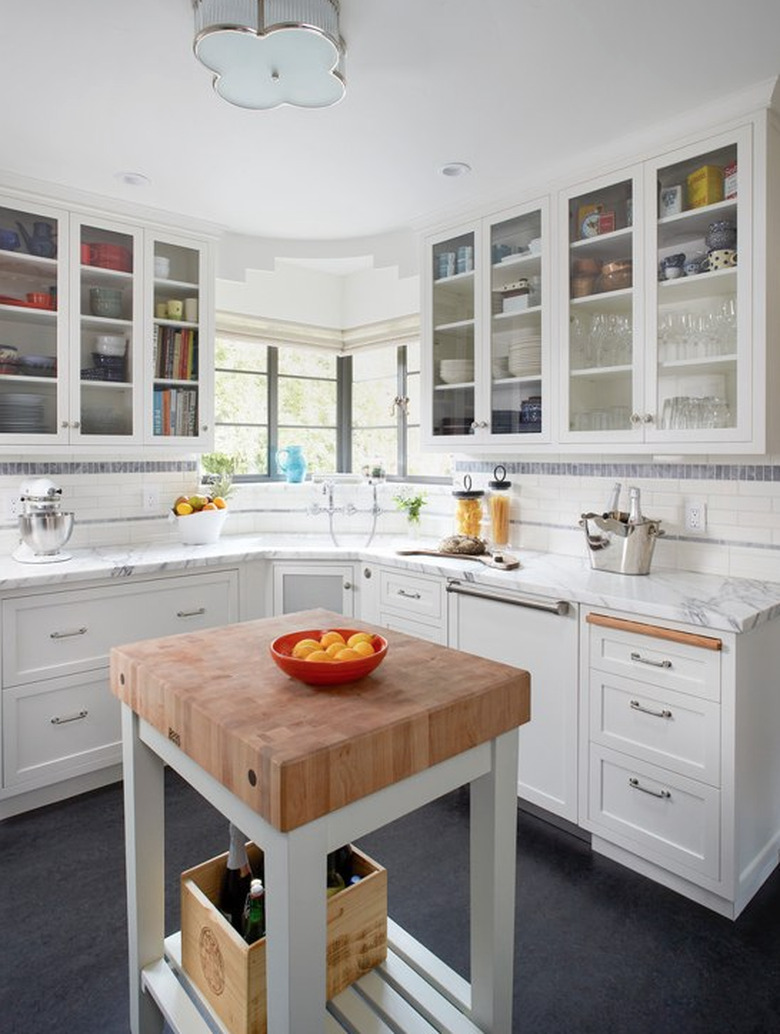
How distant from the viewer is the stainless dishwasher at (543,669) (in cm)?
243

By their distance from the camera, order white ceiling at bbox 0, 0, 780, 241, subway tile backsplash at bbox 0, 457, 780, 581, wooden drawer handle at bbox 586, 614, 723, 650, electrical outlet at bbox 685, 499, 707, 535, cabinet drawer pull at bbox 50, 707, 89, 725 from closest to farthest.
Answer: white ceiling at bbox 0, 0, 780, 241, wooden drawer handle at bbox 586, 614, 723, 650, subway tile backsplash at bbox 0, 457, 780, 581, electrical outlet at bbox 685, 499, 707, 535, cabinet drawer pull at bbox 50, 707, 89, 725

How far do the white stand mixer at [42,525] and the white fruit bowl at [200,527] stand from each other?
1.93 feet

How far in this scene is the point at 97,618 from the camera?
2.87 meters

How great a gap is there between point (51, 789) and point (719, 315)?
3162 millimetres

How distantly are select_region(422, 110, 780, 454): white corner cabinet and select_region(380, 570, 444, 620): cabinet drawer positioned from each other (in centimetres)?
71

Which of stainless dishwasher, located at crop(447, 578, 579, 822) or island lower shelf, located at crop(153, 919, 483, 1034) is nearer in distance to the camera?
island lower shelf, located at crop(153, 919, 483, 1034)

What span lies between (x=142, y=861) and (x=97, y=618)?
5.09ft

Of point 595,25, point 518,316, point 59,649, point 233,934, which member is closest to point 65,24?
point 595,25

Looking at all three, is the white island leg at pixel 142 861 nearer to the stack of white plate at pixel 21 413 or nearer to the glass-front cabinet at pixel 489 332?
→ the stack of white plate at pixel 21 413

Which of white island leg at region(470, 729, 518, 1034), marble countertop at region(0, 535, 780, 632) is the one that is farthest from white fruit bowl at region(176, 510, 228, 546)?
white island leg at region(470, 729, 518, 1034)

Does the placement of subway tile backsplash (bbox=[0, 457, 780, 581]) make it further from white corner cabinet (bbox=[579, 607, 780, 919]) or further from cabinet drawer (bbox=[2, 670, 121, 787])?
cabinet drawer (bbox=[2, 670, 121, 787])

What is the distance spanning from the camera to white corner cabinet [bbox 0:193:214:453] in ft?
9.78

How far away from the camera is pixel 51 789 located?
2.79m

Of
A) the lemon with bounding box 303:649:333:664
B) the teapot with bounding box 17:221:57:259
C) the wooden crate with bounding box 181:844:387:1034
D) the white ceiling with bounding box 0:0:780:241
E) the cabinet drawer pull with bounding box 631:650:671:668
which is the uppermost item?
the white ceiling with bounding box 0:0:780:241
